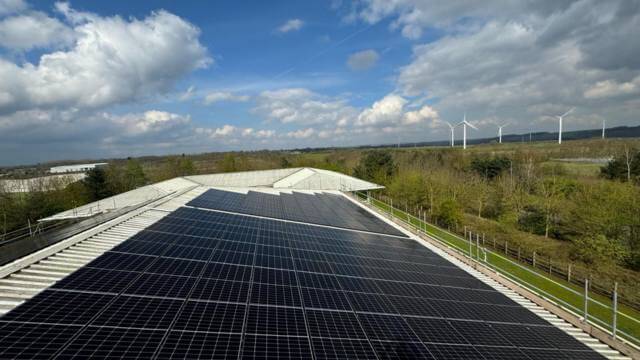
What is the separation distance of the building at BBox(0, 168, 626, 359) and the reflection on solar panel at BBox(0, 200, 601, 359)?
38 mm

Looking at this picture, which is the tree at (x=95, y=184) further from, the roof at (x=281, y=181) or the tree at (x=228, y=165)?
the tree at (x=228, y=165)

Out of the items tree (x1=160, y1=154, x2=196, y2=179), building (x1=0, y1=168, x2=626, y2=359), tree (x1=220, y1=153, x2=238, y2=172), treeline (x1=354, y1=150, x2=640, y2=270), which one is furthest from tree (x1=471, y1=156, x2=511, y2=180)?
tree (x1=160, y1=154, x2=196, y2=179)

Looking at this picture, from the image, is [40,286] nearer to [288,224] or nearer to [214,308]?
[214,308]

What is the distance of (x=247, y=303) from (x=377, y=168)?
8115cm

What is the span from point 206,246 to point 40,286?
18.5ft

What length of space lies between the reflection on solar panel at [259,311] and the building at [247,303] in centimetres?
4

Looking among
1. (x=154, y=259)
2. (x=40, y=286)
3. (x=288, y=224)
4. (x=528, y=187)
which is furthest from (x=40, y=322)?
(x=528, y=187)

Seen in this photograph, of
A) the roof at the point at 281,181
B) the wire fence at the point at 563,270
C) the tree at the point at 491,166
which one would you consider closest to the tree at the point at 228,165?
the roof at the point at 281,181

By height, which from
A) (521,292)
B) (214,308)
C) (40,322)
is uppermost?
(40,322)

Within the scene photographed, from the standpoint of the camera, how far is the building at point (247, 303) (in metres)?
6.79

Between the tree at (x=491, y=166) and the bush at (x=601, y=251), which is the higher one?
the tree at (x=491, y=166)

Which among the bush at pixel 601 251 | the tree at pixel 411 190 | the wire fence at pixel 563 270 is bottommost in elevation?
the wire fence at pixel 563 270

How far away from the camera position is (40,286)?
8.23 metres

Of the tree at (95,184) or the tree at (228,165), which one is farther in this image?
the tree at (228,165)
